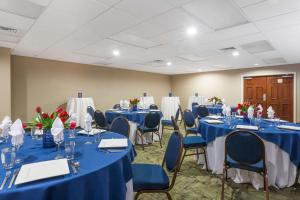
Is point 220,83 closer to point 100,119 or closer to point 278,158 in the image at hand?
point 100,119

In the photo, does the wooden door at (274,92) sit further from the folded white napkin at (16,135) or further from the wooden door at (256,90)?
the folded white napkin at (16,135)

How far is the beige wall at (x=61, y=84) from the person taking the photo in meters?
5.47

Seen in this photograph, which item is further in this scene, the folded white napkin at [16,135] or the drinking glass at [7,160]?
the folded white napkin at [16,135]

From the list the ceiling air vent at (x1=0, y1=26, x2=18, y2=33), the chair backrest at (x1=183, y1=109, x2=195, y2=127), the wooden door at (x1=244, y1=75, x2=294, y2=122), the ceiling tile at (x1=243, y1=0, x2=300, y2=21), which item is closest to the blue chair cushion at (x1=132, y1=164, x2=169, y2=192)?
the ceiling tile at (x1=243, y1=0, x2=300, y2=21)

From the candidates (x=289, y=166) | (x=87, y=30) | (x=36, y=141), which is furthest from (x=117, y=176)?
(x=87, y=30)

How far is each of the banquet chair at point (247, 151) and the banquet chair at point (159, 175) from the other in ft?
2.33

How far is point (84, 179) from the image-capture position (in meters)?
1.22

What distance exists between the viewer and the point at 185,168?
10.7 feet

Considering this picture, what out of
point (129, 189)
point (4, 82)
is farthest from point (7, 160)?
point (4, 82)

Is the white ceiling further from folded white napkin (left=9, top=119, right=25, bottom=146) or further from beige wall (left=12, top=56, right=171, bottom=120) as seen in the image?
folded white napkin (left=9, top=119, right=25, bottom=146)

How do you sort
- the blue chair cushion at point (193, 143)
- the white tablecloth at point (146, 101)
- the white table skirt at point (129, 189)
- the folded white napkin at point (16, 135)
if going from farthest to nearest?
the white tablecloth at point (146, 101), the blue chair cushion at point (193, 143), the white table skirt at point (129, 189), the folded white napkin at point (16, 135)

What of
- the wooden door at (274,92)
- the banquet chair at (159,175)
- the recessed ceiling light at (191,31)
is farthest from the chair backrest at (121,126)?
the wooden door at (274,92)

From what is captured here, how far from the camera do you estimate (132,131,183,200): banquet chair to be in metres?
1.73

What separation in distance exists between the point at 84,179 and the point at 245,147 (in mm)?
1753
